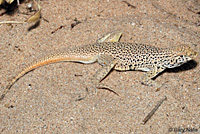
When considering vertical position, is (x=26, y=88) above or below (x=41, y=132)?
above

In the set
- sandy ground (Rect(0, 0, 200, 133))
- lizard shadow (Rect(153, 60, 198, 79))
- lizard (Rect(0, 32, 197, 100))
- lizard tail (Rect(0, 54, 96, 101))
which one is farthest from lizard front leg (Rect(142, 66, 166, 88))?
lizard tail (Rect(0, 54, 96, 101))

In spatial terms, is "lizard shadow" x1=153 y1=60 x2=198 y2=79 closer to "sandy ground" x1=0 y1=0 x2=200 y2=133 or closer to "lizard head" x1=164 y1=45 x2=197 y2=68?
"sandy ground" x1=0 y1=0 x2=200 y2=133

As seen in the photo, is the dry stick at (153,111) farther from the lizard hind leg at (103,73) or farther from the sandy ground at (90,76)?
the lizard hind leg at (103,73)

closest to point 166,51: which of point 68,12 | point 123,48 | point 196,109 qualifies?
point 123,48

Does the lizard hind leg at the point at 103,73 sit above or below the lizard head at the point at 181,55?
below

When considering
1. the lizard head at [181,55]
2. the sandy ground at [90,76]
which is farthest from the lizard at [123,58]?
the sandy ground at [90,76]

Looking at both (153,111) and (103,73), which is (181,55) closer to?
(153,111)

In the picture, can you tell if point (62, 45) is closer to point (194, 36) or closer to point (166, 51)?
point (166, 51)
